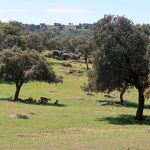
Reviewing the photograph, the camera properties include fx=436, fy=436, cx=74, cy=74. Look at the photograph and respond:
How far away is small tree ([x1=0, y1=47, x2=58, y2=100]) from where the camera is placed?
70.6m

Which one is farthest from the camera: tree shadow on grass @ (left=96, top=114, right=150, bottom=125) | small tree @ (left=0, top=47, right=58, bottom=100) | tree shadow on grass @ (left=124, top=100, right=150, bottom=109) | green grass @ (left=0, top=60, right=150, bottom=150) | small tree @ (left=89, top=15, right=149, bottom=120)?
tree shadow on grass @ (left=124, top=100, right=150, bottom=109)

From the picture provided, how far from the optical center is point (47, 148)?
29.4 metres

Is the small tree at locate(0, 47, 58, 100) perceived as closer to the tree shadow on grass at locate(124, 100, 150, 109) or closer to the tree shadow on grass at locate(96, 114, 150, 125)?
the tree shadow on grass at locate(124, 100, 150, 109)

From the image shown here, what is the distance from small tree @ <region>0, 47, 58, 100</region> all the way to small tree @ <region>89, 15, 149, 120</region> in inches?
748

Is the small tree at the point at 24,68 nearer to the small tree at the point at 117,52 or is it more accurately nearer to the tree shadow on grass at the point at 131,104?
the tree shadow on grass at the point at 131,104

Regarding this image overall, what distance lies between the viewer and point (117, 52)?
50.5m

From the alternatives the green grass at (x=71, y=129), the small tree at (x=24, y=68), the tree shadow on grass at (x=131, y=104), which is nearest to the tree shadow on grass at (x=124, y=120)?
the green grass at (x=71, y=129)

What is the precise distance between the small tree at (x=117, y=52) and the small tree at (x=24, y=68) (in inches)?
748

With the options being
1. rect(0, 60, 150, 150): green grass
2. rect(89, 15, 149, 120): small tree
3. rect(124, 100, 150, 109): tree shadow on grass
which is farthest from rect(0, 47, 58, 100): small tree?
rect(89, 15, 149, 120): small tree

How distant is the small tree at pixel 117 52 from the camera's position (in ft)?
167

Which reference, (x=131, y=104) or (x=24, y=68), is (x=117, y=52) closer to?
(x=24, y=68)

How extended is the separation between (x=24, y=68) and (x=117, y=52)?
80.9ft

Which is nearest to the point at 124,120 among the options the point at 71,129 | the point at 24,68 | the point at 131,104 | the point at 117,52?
the point at 117,52

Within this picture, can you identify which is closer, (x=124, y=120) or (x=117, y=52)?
(x=117, y=52)
